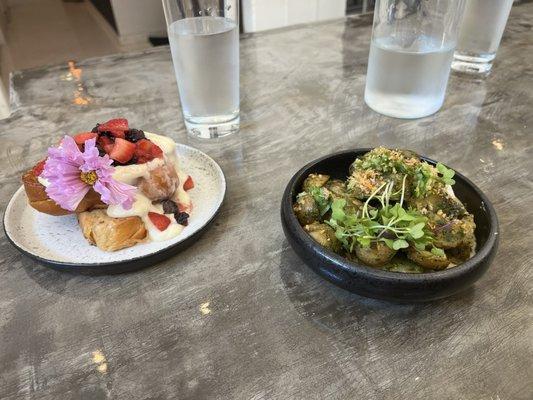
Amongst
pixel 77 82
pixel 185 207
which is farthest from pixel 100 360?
pixel 77 82

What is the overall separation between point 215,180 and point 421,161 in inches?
11.4

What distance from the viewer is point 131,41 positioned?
116 inches

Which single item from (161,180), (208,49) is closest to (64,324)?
(161,180)

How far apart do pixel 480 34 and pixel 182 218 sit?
0.83m

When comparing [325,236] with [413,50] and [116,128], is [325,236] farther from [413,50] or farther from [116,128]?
[413,50]

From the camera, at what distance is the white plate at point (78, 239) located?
52 centimetres

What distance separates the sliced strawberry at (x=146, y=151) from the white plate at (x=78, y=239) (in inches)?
3.5

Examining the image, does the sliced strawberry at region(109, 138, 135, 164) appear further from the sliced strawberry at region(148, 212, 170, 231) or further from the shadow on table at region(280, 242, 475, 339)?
the shadow on table at region(280, 242, 475, 339)

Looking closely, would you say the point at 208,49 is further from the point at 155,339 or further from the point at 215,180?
the point at 155,339

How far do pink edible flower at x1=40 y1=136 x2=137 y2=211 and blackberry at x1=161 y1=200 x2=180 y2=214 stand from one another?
6 centimetres

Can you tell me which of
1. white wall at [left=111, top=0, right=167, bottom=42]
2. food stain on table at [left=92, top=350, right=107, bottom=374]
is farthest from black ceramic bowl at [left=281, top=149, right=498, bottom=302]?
white wall at [left=111, top=0, right=167, bottom=42]

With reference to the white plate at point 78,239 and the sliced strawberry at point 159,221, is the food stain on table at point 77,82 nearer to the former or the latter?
the white plate at point 78,239

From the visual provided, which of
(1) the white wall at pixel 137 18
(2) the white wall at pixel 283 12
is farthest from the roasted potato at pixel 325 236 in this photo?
(1) the white wall at pixel 137 18

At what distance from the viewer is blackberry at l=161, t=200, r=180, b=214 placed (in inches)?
23.2
